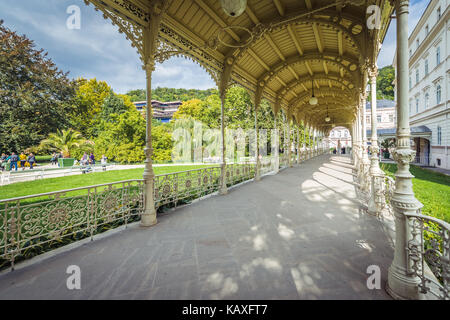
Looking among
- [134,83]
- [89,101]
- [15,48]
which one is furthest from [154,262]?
[134,83]

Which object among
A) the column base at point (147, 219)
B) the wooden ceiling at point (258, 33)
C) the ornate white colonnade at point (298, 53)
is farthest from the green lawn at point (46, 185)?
the wooden ceiling at point (258, 33)

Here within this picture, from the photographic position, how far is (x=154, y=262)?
3.09 m

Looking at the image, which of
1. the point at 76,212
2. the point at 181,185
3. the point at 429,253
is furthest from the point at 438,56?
the point at 76,212

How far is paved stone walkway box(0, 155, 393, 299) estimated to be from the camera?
243cm

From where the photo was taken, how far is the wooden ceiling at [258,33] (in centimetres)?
466

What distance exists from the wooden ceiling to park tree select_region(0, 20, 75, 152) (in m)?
23.2

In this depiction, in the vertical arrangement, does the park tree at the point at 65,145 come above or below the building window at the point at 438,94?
below

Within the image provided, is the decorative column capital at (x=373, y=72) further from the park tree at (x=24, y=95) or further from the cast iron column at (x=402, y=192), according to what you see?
the park tree at (x=24, y=95)

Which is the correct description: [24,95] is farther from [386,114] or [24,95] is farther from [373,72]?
[386,114]

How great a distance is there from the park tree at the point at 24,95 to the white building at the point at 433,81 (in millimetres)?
38257

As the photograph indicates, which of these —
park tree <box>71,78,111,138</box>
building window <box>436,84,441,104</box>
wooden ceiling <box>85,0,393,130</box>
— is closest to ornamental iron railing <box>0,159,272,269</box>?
wooden ceiling <box>85,0,393,130</box>

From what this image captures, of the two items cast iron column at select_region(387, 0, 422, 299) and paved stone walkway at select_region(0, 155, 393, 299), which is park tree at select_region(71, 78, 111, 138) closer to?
paved stone walkway at select_region(0, 155, 393, 299)

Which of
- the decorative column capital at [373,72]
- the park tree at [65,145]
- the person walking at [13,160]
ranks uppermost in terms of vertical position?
the decorative column capital at [373,72]

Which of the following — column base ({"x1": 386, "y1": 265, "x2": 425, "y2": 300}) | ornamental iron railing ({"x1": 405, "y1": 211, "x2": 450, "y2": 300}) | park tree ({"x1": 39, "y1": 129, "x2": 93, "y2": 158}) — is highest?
park tree ({"x1": 39, "y1": 129, "x2": 93, "y2": 158})
